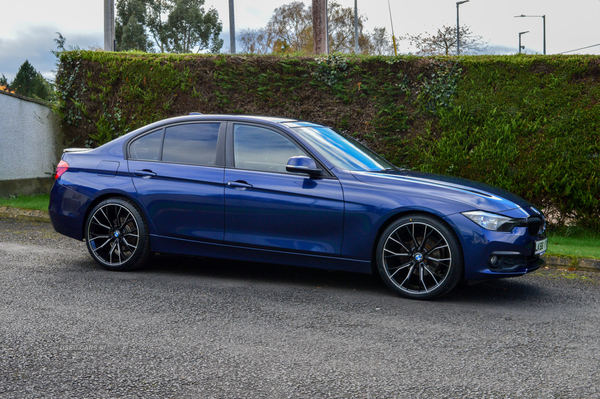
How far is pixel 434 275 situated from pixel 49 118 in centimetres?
1033

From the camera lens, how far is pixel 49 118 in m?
12.9

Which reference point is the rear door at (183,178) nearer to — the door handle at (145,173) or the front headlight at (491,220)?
the door handle at (145,173)

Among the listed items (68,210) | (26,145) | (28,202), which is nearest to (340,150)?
(68,210)

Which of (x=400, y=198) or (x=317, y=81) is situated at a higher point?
(x=317, y=81)

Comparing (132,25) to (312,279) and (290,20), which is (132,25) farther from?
(312,279)

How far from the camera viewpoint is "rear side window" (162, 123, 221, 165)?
610cm

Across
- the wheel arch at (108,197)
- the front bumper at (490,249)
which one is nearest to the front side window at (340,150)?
the front bumper at (490,249)

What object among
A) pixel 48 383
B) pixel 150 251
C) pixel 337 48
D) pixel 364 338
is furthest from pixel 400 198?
pixel 337 48

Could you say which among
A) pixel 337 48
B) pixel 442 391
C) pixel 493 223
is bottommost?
pixel 442 391

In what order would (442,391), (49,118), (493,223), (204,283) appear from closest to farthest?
(442,391) < (493,223) < (204,283) < (49,118)

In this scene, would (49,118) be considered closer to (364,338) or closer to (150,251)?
(150,251)

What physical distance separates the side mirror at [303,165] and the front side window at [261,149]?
251mm

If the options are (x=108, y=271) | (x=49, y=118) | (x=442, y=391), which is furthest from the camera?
(x=49, y=118)

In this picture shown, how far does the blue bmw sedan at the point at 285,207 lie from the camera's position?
16.8ft
